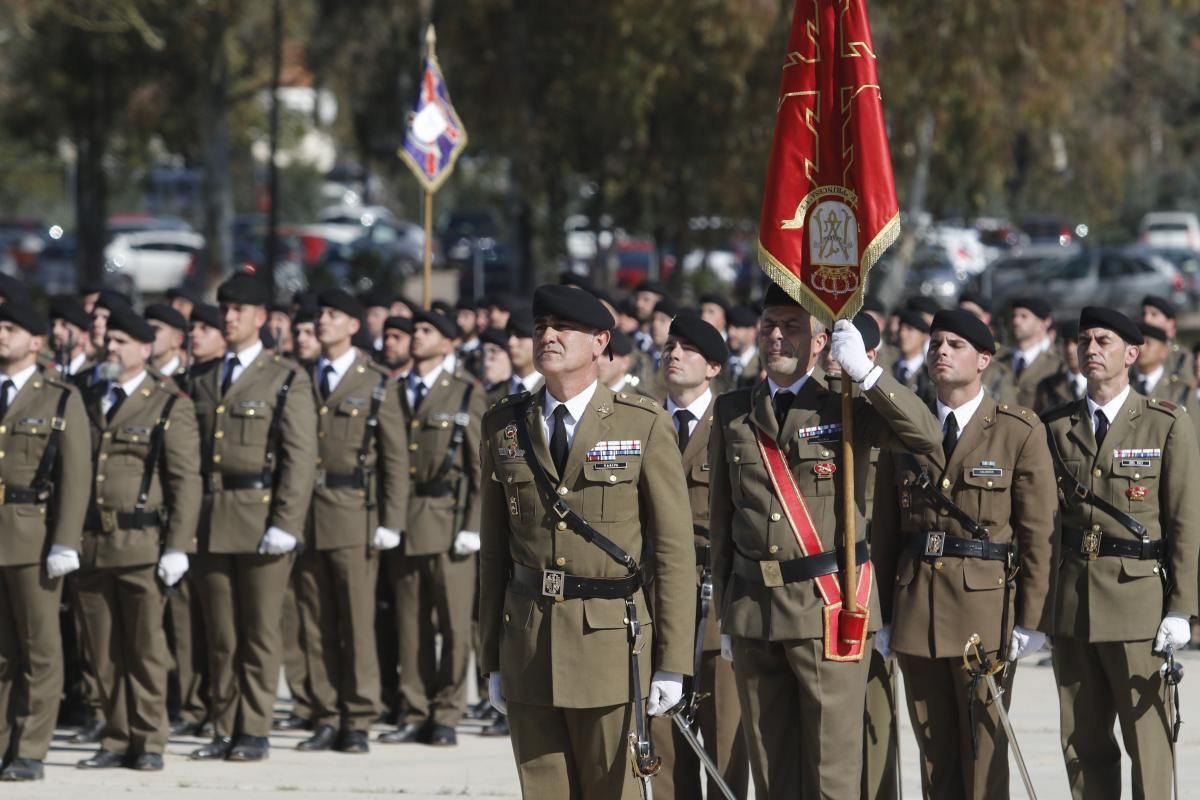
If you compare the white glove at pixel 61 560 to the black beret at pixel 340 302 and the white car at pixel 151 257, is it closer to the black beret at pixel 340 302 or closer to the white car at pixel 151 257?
the black beret at pixel 340 302

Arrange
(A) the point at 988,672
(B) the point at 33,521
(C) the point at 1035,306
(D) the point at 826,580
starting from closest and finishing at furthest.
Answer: (D) the point at 826,580, (A) the point at 988,672, (B) the point at 33,521, (C) the point at 1035,306

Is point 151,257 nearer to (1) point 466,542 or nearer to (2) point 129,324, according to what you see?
(1) point 466,542

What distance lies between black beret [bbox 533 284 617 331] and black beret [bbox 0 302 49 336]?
375 cm

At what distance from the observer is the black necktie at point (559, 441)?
6258 millimetres

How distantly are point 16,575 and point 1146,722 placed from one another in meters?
5.14

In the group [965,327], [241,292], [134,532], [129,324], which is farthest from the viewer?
[241,292]

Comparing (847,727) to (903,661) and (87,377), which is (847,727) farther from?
(87,377)

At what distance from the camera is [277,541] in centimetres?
945

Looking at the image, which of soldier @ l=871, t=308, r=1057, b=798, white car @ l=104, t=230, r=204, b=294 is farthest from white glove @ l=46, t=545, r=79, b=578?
white car @ l=104, t=230, r=204, b=294

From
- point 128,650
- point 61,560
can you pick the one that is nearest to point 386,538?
point 128,650

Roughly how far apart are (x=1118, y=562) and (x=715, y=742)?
1770mm

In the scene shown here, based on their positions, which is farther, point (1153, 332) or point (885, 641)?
point (1153, 332)

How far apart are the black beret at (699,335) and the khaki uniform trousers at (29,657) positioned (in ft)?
11.1

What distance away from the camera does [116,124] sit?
34.8m
